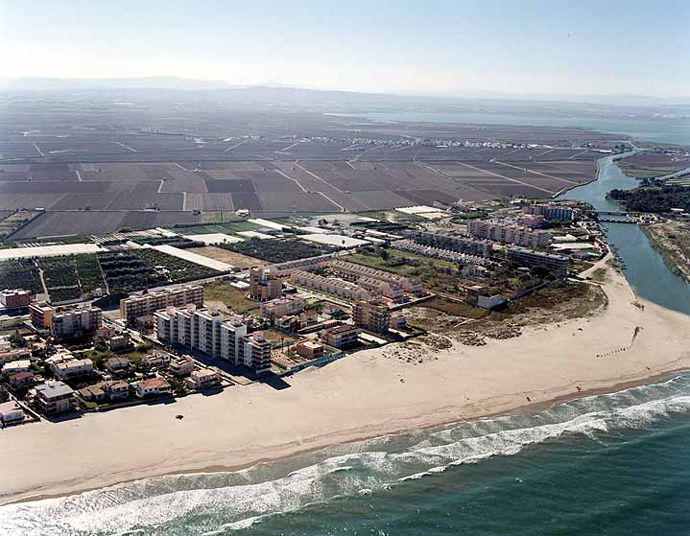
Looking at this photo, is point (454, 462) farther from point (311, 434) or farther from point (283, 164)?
point (283, 164)

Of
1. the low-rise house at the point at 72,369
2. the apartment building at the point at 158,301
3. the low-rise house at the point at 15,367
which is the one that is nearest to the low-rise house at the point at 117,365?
the low-rise house at the point at 72,369

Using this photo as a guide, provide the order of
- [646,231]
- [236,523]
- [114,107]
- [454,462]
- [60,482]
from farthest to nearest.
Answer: [114,107]
[646,231]
[454,462]
[60,482]
[236,523]

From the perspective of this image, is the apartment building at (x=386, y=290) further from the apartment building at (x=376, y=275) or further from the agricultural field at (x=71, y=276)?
the agricultural field at (x=71, y=276)

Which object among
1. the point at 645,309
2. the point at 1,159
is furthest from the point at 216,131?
the point at 645,309

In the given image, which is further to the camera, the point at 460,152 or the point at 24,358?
the point at 460,152

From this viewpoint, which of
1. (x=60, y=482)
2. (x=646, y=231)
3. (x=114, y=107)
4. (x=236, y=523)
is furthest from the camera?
(x=114, y=107)

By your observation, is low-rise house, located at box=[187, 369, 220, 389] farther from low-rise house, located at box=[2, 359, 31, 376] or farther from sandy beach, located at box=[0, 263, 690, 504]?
low-rise house, located at box=[2, 359, 31, 376]
